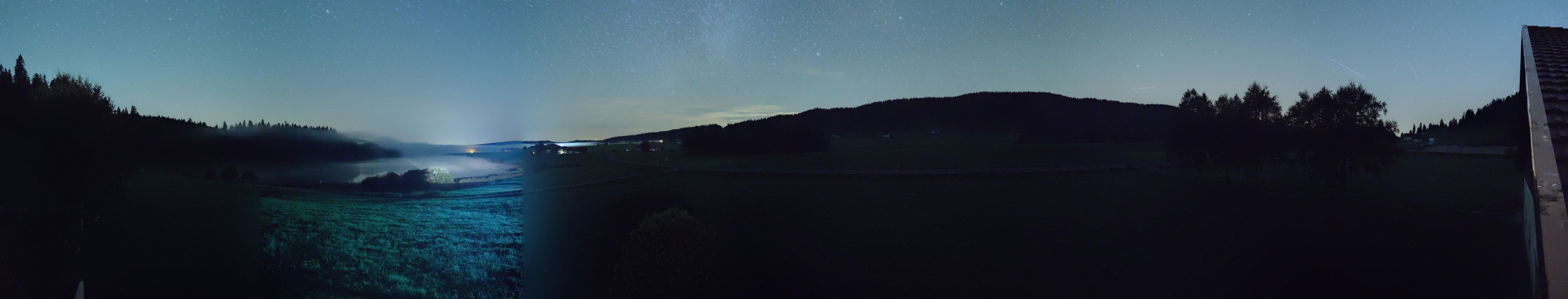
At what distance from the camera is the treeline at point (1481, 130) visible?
626 inches

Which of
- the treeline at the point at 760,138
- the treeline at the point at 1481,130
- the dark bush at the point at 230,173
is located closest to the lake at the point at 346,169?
the dark bush at the point at 230,173

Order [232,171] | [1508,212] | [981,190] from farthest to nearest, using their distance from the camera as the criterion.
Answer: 1. [981,190]
2. [232,171]
3. [1508,212]

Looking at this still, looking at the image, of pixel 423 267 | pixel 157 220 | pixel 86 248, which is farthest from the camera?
pixel 157 220

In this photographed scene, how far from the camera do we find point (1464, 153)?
23703 mm

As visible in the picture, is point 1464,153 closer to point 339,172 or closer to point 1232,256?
point 1232,256

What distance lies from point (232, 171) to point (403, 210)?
7.40m

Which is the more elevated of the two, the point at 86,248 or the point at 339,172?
the point at 339,172

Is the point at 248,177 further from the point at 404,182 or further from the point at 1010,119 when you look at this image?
the point at 1010,119

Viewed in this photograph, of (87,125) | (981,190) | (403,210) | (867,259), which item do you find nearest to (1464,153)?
(981,190)

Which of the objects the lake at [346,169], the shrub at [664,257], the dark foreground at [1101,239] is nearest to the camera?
the shrub at [664,257]

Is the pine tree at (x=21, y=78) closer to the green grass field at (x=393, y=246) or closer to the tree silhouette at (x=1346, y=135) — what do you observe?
the green grass field at (x=393, y=246)

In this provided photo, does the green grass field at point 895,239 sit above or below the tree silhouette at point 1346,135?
below

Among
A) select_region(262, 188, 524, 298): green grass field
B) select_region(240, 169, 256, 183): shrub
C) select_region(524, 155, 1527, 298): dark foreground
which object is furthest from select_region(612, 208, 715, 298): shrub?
select_region(240, 169, 256, 183): shrub

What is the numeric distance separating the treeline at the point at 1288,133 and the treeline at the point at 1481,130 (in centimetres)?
213
